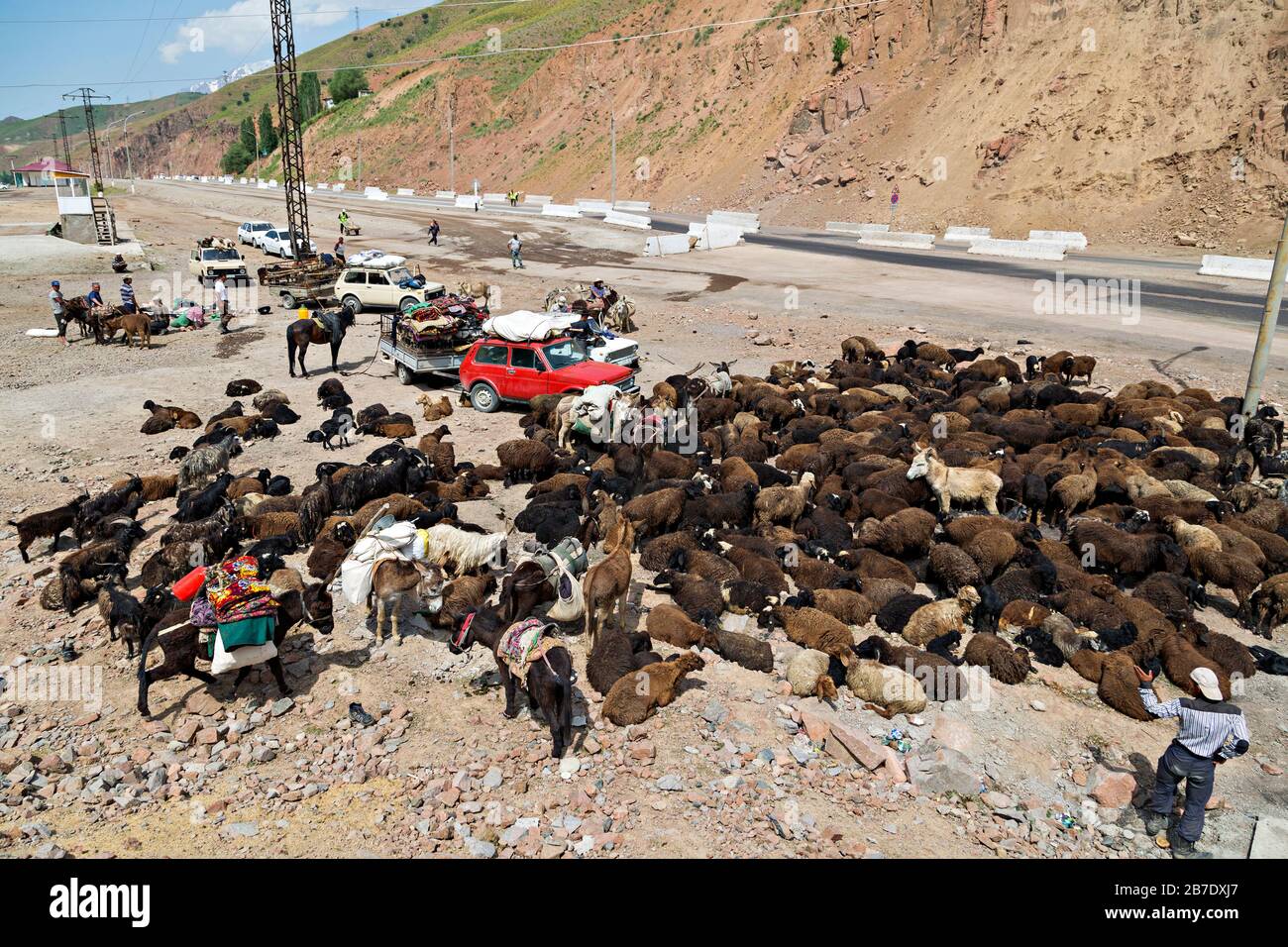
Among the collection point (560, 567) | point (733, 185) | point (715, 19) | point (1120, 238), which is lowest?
point (560, 567)

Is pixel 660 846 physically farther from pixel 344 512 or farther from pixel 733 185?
pixel 733 185

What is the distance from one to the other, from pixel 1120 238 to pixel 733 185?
98.6ft

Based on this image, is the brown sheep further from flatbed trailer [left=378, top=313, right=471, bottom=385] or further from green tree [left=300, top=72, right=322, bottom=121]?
green tree [left=300, top=72, right=322, bottom=121]

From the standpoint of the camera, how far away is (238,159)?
138 m

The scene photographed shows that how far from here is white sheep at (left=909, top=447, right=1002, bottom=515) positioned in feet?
40.3

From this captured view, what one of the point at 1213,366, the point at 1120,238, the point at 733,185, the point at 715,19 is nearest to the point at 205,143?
the point at 715,19

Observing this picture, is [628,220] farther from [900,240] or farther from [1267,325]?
[1267,325]

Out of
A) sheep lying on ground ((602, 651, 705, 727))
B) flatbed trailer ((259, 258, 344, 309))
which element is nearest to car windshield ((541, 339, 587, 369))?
sheep lying on ground ((602, 651, 705, 727))

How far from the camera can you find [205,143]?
188 meters

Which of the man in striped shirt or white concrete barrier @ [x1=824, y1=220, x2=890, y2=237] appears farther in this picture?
white concrete barrier @ [x1=824, y1=220, x2=890, y2=237]

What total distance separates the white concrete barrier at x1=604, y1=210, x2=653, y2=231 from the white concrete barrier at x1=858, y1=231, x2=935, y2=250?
45.6 ft

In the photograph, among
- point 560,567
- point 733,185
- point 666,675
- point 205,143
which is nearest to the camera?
point 666,675

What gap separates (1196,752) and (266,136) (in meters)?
154
